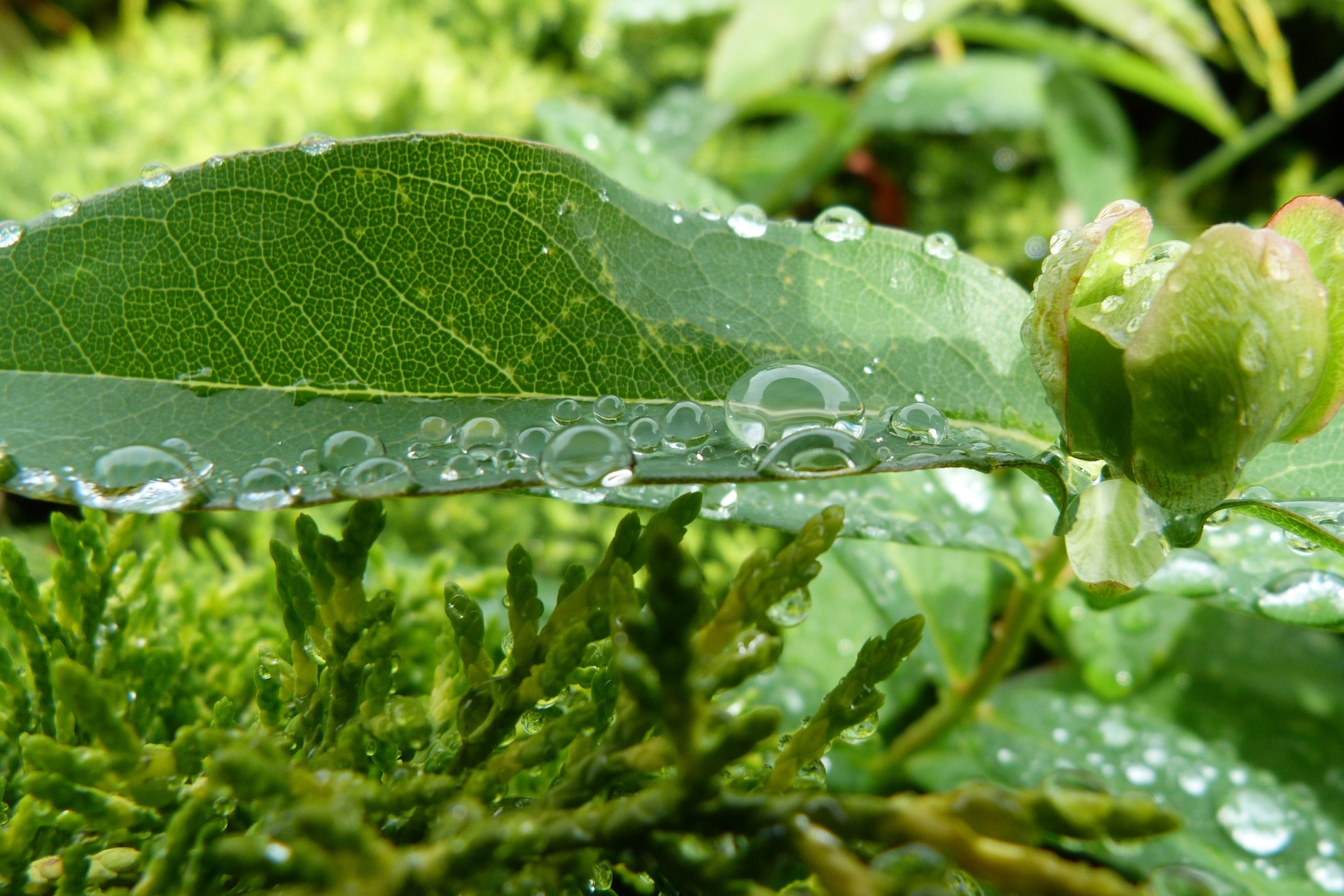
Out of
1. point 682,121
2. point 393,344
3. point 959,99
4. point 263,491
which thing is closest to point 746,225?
point 393,344

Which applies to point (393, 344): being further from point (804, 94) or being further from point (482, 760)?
point (804, 94)

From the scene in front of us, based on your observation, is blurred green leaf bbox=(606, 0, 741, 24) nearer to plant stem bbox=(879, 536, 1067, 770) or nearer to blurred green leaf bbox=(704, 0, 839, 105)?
blurred green leaf bbox=(704, 0, 839, 105)

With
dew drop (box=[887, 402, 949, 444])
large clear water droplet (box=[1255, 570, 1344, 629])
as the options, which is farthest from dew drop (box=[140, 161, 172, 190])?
large clear water droplet (box=[1255, 570, 1344, 629])

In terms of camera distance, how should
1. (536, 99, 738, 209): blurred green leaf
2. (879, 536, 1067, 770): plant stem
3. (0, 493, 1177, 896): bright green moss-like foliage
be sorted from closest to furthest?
(0, 493, 1177, 896): bright green moss-like foliage < (879, 536, 1067, 770): plant stem < (536, 99, 738, 209): blurred green leaf

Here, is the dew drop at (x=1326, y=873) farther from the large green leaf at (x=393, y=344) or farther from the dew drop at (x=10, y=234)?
the dew drop at (x=10, y=234)

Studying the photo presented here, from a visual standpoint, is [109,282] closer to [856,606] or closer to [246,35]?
[856,606]

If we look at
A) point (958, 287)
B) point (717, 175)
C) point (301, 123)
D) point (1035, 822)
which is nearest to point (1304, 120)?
point (717, 175)

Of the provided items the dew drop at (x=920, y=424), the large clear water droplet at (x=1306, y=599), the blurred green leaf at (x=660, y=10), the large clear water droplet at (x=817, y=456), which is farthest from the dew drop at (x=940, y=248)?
the blurred green leaf at (x=660, y=10)
